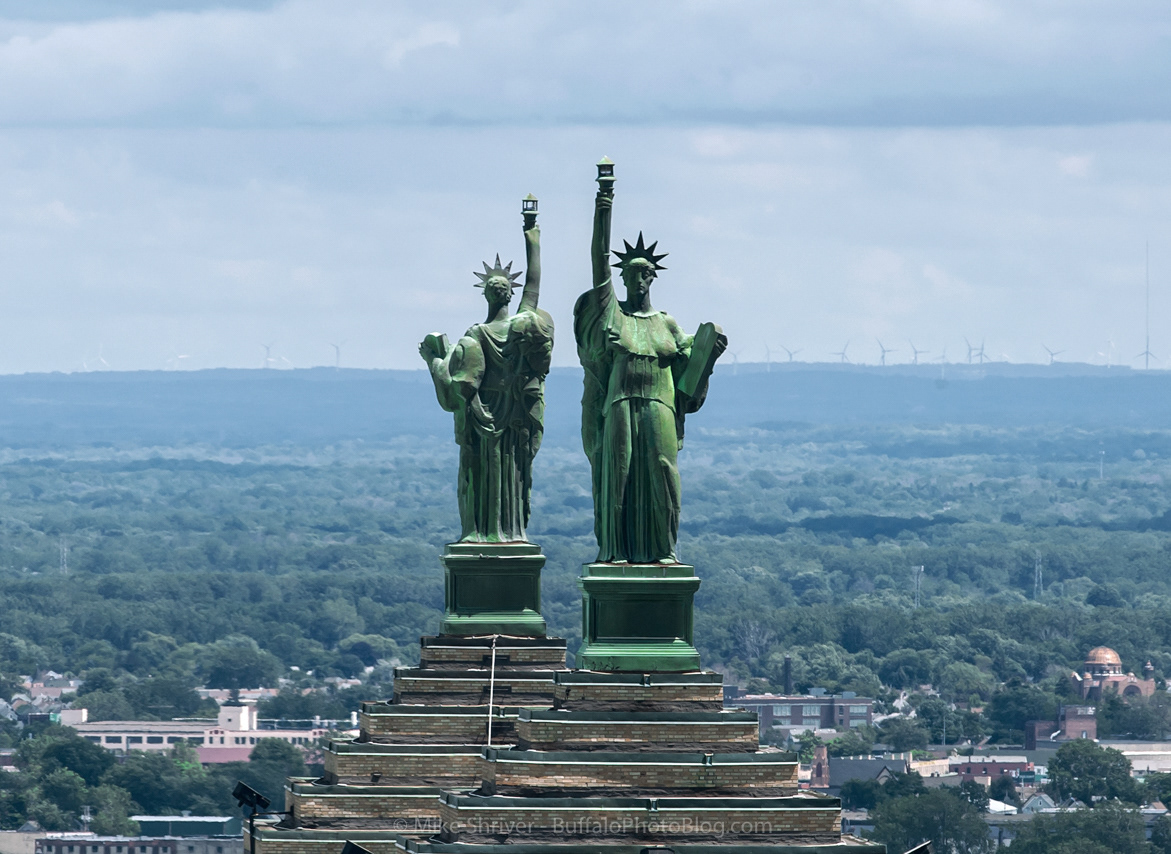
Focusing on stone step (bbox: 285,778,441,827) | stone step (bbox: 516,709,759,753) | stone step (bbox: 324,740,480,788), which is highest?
stone step (bbox: 516,709,759,753)

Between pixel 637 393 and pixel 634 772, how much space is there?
184 inches

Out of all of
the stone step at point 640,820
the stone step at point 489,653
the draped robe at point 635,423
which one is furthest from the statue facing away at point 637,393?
the stone step at point 489,653

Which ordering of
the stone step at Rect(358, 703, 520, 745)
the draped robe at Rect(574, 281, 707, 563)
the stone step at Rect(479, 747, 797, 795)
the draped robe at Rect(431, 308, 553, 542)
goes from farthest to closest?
1. the draped robe at Rect(431, 308, 553, 542)
2. the stone step at Rect(358, 703, 520, 745)
3. the draped robe at Rect(574, 281, 707, 563)
4. the stone step at Rect(479, 747, 797, 795)

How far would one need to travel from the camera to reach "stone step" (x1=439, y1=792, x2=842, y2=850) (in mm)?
41469

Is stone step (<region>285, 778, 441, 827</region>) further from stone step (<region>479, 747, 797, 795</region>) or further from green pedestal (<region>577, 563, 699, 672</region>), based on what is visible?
stone step (<region>479, 747, 797, 795</region>)

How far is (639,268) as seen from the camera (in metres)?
44.2

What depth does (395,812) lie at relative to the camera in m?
50.8

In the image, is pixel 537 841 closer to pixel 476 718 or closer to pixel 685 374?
pixel 685 374

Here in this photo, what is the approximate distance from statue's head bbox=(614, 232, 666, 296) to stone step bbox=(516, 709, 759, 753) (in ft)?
17.1

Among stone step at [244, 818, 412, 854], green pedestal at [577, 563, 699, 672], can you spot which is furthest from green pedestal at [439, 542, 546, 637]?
green pedestal at [577, 563, 699, 672]

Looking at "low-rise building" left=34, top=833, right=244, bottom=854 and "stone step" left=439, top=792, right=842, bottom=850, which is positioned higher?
"stone step" left=439, top=792, right=842, bottom=850

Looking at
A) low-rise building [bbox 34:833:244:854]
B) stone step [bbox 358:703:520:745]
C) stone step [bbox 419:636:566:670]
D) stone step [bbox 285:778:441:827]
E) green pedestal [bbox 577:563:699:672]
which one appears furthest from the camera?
low-rise building [bbox 34:833:244:854]

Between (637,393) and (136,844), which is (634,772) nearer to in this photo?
(637,393)

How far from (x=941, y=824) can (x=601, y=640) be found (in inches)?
5246
